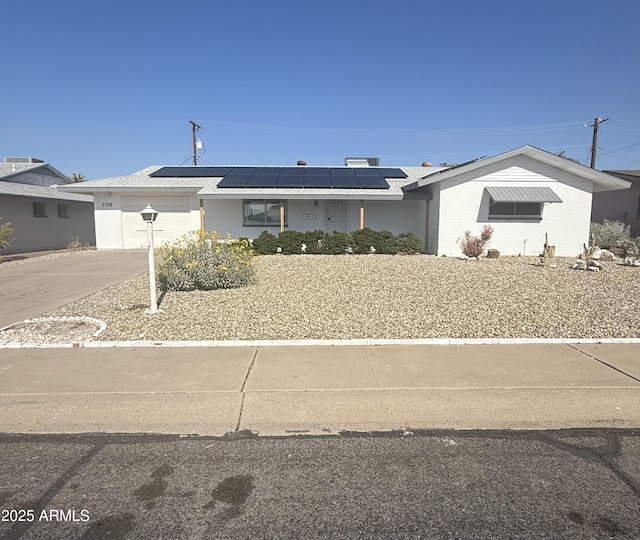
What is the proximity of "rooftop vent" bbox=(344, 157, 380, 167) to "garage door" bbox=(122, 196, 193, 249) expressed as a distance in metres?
10.9

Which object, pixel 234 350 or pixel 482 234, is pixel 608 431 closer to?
pixel 234 350

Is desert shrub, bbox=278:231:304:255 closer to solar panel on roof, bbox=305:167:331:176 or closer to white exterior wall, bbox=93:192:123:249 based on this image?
solar panel on roof, bbox=305:167:331:176

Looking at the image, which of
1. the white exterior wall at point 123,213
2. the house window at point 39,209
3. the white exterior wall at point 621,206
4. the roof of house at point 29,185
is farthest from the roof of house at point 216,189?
the white exterior wall at point 621,206

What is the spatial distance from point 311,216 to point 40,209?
13.1 metres

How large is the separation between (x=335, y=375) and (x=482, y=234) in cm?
1255

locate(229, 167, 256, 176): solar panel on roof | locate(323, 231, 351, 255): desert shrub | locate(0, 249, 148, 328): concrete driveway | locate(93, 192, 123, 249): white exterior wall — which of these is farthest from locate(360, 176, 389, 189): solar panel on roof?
locate(93, 192, 123, 249): white exterior wall

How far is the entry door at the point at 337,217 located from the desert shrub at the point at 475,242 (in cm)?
560

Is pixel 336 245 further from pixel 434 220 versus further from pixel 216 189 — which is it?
pixel 216 189

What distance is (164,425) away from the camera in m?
3.76

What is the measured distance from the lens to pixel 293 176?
20.0 meters

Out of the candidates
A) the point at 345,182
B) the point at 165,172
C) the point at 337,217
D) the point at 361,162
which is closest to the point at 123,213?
the point at 165,172

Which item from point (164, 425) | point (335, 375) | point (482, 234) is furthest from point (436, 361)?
point (482, 234)

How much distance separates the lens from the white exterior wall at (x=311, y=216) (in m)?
19.5

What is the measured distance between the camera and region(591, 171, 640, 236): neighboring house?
22.5m
